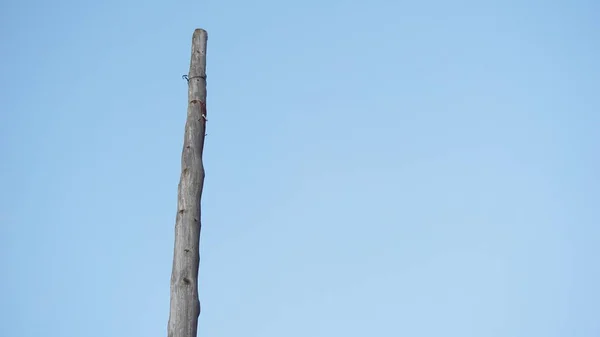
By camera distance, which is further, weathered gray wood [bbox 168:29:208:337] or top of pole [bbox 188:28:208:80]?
top of pole [bbox 188:28:208:80]

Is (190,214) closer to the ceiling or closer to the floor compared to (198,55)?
closer to the floor

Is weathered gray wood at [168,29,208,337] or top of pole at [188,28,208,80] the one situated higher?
top of pole at [188,28,208,80]

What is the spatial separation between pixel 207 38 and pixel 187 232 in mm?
2850

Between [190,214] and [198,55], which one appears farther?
[198,55]

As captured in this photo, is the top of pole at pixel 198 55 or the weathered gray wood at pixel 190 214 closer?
the weathered gray wood at pixel 190 214

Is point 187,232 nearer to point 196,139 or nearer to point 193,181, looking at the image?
point 193,181

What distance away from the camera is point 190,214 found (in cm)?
769

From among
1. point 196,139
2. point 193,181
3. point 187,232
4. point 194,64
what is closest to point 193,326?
point 187,232

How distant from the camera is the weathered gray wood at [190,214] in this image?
23.5 ft

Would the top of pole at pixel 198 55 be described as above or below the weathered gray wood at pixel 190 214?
above

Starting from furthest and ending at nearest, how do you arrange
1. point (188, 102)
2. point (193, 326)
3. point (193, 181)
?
1. point (188, 102)
2. point (193, 181)
3. point (193, 326)

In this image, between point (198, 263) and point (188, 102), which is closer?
point (198, 263)

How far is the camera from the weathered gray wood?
715 cm

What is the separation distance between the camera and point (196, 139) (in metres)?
8.27
